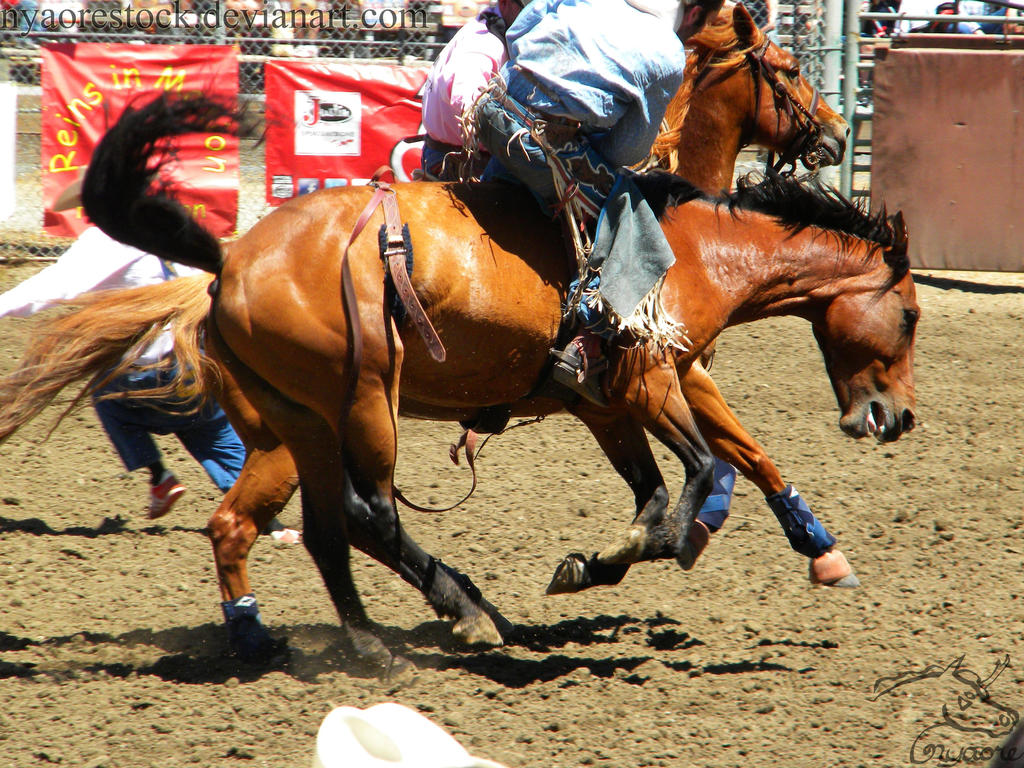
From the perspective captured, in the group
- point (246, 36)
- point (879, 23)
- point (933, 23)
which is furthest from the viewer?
point (879, 23)

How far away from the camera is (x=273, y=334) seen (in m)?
3.21

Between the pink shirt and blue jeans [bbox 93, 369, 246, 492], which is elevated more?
the pink shirt

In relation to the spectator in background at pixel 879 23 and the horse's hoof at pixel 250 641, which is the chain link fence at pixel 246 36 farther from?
the horse's hoof at pixel 250 641

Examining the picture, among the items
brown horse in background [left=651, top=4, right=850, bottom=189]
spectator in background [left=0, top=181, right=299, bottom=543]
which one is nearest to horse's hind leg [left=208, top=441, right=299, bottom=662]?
spectator in background [left=0, top=181, right=299, bottom=543]

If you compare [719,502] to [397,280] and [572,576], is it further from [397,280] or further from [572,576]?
[397,280]

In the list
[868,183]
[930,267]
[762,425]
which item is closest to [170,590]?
[762,425]

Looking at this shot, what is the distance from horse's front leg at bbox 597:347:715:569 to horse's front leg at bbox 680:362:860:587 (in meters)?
0.39

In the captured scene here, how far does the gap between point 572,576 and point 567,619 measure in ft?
1.13

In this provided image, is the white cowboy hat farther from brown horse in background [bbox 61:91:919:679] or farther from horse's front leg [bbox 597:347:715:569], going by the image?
horse's front leg [bbox 597:347:715:569]

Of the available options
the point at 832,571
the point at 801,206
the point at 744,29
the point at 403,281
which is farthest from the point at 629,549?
the point at 744,29

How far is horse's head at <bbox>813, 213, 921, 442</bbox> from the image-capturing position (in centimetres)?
A: 400

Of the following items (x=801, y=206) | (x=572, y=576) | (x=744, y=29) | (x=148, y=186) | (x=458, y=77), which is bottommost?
(x=572, y=576)

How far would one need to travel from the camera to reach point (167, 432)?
4.65m

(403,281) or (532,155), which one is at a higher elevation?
(532,155)
